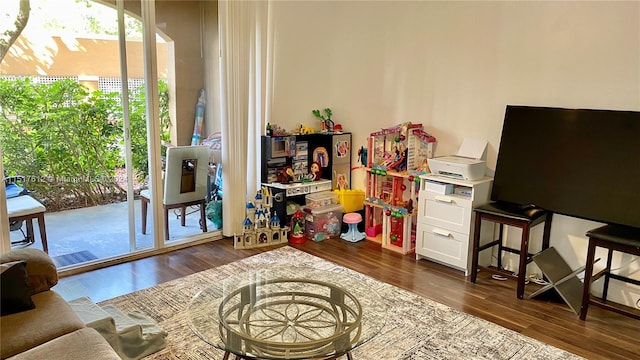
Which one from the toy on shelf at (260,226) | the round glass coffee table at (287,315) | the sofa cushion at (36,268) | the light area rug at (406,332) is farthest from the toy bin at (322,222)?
the sofa cushion at (36,268)

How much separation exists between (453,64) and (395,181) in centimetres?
116

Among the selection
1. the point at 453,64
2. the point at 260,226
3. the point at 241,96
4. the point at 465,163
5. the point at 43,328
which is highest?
the point at 453,64

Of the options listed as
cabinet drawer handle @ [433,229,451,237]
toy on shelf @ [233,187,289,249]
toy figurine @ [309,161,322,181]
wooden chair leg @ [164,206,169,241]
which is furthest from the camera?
toy figurine @ [309,161,322,181]

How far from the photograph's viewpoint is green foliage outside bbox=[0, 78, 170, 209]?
3.34m

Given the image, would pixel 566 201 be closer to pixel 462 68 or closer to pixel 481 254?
pixel 481 254

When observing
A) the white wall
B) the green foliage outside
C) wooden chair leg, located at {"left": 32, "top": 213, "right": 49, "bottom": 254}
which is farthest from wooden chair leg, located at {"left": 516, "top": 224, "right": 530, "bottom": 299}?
wooden chair leg, located at {"left": 32, "top": 213, "right": 49, "bottom": 254}

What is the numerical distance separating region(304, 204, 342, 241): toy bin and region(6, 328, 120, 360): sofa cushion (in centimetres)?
273

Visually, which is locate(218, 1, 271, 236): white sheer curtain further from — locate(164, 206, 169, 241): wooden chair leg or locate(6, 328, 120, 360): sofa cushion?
locate(6, 328, 120, 360): sofa cushion

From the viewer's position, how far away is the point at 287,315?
2332 millimetres

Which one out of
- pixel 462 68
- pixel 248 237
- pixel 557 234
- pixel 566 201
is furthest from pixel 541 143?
pixel 248 237

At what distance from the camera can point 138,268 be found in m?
3.76

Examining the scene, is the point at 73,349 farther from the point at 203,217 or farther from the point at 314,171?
the point at 314,171

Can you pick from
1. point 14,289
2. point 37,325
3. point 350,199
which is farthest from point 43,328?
point 350,199

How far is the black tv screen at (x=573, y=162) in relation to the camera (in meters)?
3.04
